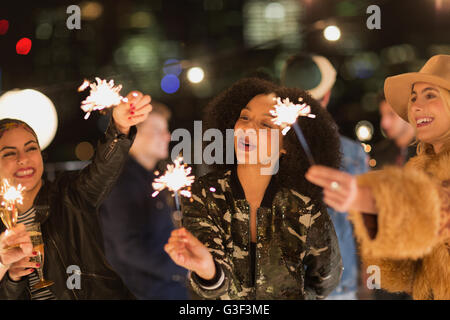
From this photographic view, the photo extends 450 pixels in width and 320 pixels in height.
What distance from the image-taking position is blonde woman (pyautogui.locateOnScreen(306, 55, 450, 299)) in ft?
5.79

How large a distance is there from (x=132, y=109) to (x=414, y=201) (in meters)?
1.41

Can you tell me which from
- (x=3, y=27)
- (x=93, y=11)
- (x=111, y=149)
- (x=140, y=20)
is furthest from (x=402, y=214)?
(x=140, y=20)

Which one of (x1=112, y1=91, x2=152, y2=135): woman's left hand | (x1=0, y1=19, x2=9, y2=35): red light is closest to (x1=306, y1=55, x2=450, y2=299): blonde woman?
(x1=112, y1=91, x2=152, y2=135): woman's left hand

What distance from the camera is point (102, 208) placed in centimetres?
350

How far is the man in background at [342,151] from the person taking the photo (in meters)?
3.07

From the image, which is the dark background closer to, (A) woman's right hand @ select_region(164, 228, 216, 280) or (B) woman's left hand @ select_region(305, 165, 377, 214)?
(A) woman's right hand @ select_region(164, 228, 216, 280)

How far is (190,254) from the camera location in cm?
213

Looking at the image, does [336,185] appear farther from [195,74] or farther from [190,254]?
[195,74]

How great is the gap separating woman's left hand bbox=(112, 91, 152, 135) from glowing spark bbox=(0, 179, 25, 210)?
0.65 meters

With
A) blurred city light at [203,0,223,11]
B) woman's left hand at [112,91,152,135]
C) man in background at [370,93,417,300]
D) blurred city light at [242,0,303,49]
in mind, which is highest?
blurred city light at [203,0,223,11]

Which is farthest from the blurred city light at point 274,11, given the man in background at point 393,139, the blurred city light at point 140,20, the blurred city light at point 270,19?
the man in background at point 393,139

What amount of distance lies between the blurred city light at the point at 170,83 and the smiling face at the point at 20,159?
6.45 ft

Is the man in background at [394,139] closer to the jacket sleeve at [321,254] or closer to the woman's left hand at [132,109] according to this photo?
the jacket sleeve at [321,254]
